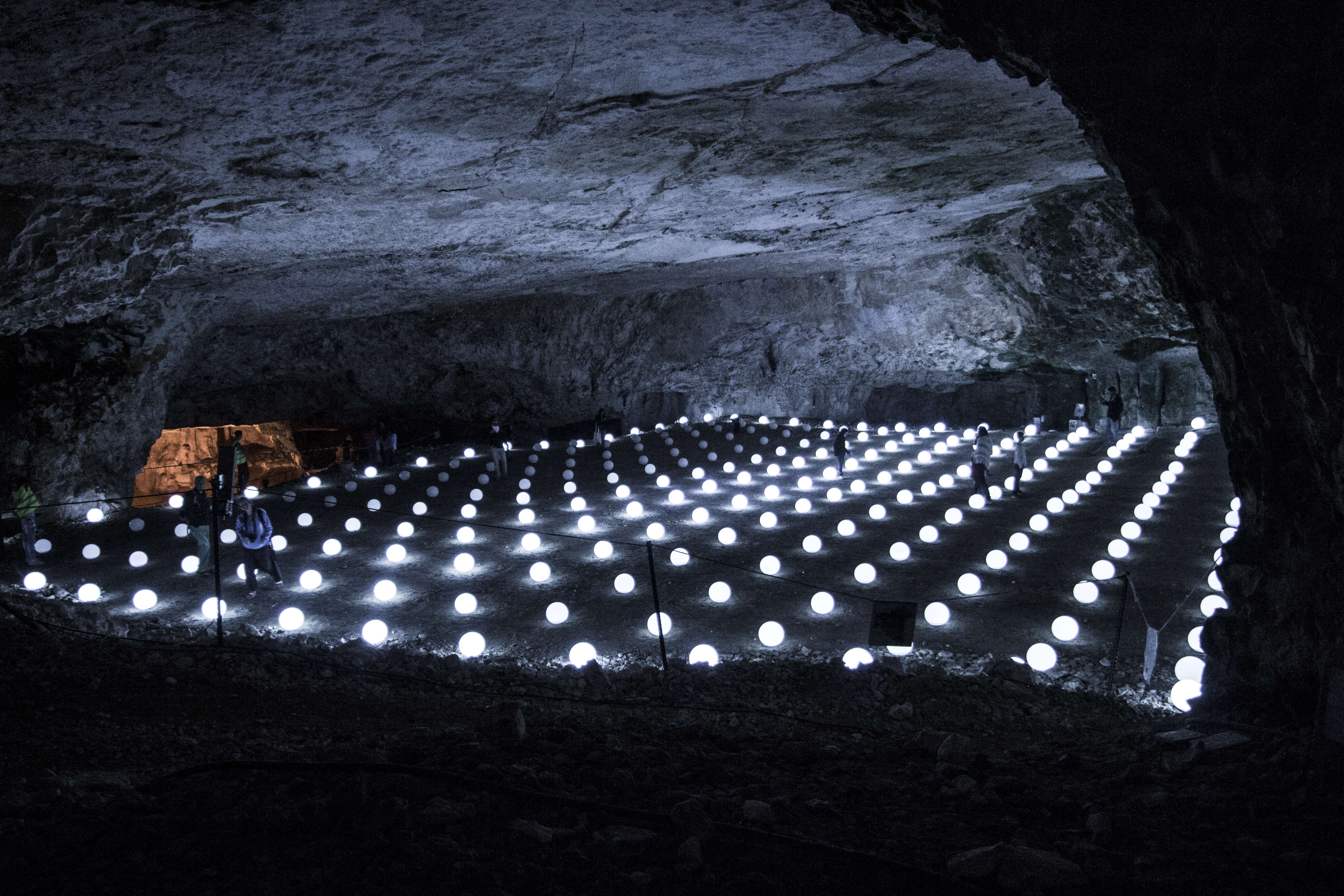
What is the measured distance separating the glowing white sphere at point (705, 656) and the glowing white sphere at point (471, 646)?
80.2 inches

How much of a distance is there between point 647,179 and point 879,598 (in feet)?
18.1

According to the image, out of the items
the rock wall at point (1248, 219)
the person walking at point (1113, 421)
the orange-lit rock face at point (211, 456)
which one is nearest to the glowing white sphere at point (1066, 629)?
the rock wall at point (1248, 219)

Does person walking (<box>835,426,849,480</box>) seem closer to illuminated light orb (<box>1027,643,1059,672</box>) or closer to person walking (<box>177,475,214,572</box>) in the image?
illuminated light orb (<box>1027,643,1059,672</box>)

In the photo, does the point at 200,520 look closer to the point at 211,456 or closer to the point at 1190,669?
the point at 1190,669

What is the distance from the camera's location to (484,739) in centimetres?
478

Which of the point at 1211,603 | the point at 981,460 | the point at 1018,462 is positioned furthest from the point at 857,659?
the point at 1018,462

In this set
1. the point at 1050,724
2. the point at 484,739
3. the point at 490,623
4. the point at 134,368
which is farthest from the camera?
the point at 134,368

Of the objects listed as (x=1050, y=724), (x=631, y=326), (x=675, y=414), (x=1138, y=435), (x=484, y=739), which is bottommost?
(x=1050, y=724)

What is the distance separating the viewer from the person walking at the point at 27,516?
10.9 meters

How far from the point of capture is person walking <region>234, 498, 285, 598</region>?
9633mm

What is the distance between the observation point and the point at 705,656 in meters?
7.20

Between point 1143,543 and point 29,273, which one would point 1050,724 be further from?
point 29,273

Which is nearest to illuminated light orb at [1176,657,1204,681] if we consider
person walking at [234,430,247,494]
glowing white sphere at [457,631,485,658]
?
glowing white sphere at [457,631,485,658]

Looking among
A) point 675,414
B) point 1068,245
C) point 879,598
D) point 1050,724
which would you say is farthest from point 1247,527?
point 675,414
